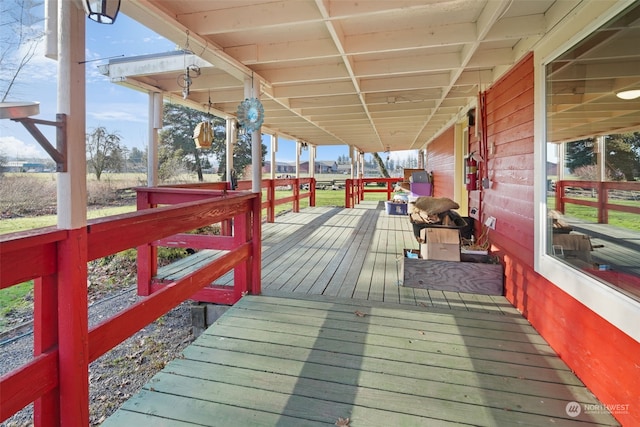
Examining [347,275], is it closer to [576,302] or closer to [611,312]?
[576,302]

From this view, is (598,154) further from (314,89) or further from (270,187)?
(270,187)

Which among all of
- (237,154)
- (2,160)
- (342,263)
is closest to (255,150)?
(342,263)

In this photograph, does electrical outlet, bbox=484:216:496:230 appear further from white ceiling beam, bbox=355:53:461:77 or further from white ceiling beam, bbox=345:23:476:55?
white ceiling beam, bbox=345:23:476:55

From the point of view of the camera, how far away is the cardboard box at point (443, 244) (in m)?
3.10

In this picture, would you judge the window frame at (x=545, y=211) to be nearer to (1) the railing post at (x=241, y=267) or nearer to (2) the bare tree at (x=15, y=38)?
(1) the railing post at (x=241, y=267)

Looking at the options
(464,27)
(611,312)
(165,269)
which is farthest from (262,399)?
(464,27)

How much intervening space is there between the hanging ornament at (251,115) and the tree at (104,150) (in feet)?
13.5

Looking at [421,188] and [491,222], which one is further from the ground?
[421,188]

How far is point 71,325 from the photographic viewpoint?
3.86 ft

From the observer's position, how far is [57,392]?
1163 millimetres

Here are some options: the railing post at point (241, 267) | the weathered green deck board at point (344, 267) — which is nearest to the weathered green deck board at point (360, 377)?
the railing post at point (241, 267)

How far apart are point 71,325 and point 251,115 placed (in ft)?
7.55

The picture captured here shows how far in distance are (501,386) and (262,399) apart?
122 cm

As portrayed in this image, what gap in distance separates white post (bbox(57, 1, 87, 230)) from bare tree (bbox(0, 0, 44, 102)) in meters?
0.18
